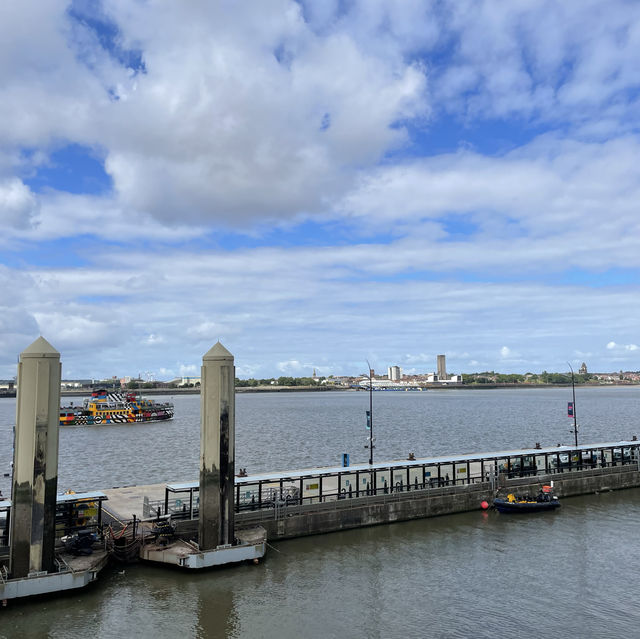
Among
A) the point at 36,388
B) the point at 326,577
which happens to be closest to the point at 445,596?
the point at 326,577

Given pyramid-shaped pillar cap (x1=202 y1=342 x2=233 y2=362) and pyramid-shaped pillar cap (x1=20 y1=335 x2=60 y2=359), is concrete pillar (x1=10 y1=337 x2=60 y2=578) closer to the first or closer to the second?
pyramid-shaped pillar cap (x1=20 y1=335 x2=60 y2=359)

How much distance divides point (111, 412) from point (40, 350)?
11724 cm

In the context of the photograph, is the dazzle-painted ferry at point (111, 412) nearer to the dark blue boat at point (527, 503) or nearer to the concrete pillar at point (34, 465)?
the dark blue boat at point (527, 503)

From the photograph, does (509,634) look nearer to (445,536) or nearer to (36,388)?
(445,536)

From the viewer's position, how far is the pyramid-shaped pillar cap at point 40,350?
2403 centimetres

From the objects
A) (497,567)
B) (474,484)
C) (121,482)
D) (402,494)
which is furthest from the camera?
(121,482)

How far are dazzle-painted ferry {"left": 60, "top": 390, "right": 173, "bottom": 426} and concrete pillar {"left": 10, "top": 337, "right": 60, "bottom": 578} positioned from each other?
115 m

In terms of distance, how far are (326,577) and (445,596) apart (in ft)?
18.5

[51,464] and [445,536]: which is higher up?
[51,464]

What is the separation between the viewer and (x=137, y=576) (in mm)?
26406

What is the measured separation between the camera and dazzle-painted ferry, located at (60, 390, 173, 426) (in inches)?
5118

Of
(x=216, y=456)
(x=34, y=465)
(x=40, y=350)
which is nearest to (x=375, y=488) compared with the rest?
(x=216, y=456)

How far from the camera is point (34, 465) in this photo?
23.4 metres

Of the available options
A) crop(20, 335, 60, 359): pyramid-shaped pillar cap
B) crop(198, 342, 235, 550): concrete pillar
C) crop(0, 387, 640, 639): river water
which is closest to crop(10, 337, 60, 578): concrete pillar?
crop(20, 335, 60, 359): pyramid-shaped pillar cap
